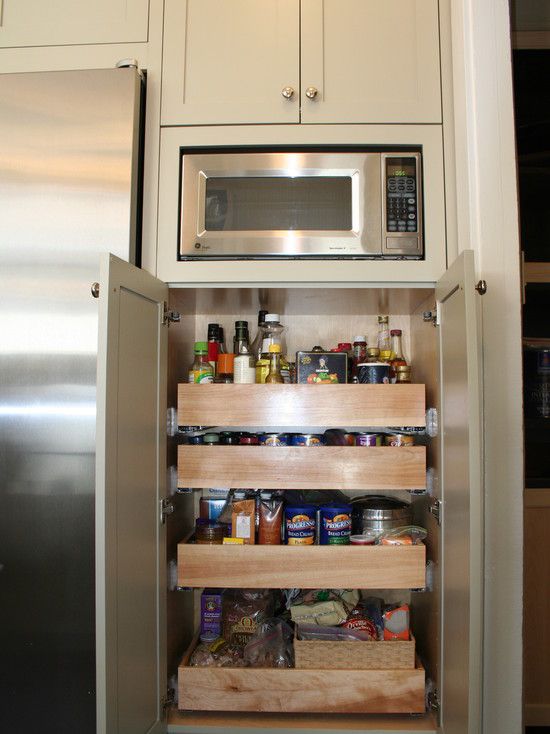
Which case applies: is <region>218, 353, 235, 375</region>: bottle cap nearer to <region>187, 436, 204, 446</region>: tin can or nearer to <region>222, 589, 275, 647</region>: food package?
<region>187, 436, 204, 446</region>: tin can

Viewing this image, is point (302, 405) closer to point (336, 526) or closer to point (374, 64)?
point (336, 526)

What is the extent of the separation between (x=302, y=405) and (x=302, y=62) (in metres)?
0.92

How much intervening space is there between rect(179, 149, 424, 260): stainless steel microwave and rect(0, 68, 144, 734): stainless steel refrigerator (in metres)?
0.18

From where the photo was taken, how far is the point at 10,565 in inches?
52.2

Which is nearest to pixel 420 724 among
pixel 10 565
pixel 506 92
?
pixel 10 565

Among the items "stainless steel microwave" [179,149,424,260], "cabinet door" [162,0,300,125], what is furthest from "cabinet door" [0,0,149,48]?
"stainless steel microwave" [179,149,424,260]

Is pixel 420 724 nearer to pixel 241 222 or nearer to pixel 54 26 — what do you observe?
pixel 241 222

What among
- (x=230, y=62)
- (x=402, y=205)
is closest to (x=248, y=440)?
(x=402, y=205)

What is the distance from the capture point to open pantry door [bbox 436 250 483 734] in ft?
3.39

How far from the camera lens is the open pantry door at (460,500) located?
1.03 m

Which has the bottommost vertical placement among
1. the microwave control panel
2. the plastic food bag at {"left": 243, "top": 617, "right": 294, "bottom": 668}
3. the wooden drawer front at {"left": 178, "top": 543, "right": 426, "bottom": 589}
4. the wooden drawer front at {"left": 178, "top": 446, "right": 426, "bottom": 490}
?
the plastic food bag at {"left": 243, "top": 617, "right": 294, "bottom": 668}

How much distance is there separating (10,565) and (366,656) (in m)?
0.96

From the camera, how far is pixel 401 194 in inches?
56.1

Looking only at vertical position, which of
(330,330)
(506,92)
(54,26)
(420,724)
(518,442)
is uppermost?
(54,26)
